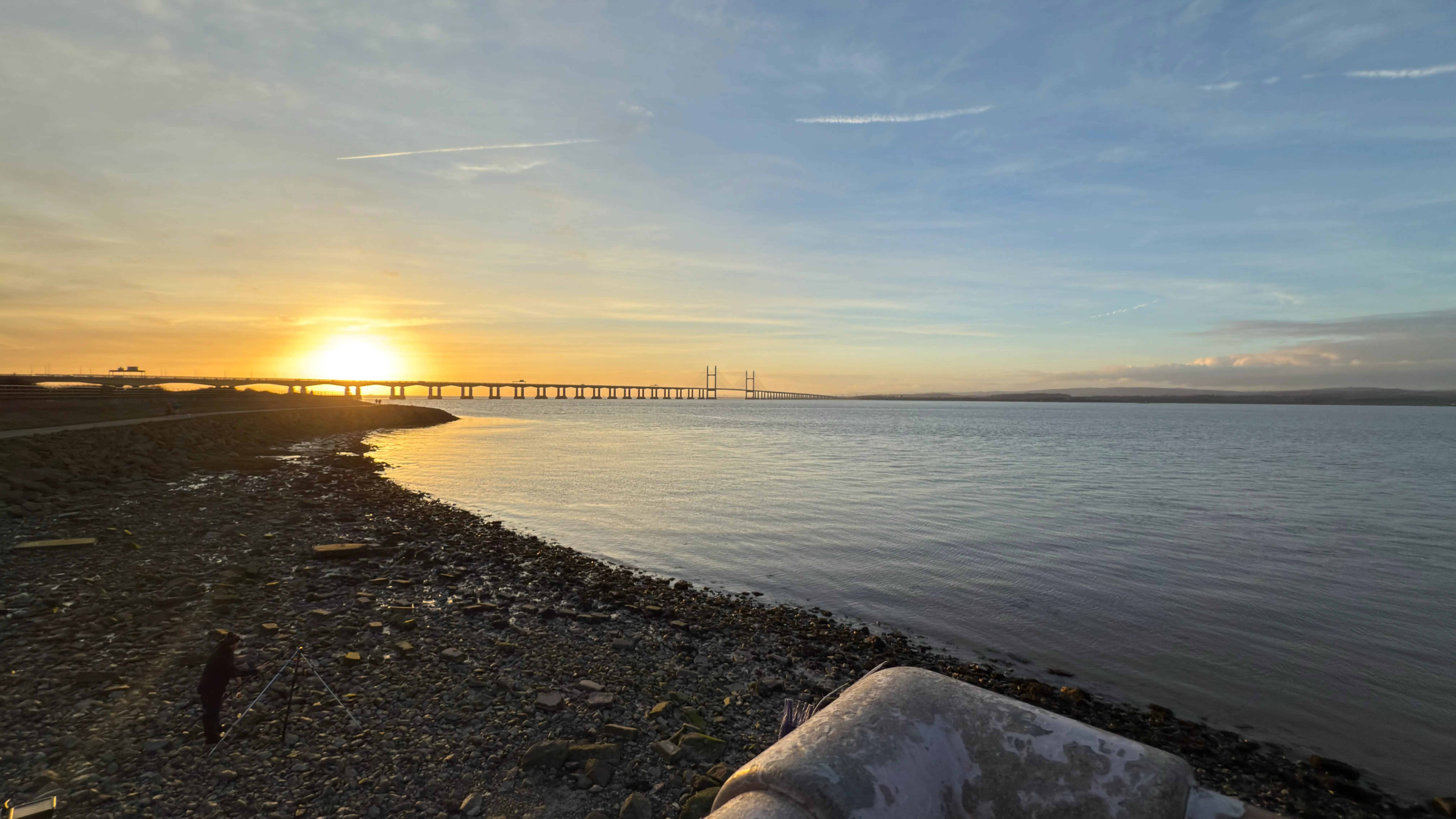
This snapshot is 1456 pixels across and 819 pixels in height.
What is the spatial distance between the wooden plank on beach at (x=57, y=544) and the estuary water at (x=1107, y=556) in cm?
997

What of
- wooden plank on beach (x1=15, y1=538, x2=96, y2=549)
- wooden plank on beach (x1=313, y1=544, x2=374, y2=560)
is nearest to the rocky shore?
wooden plank on beach (x1=313, y1=544, x2=374, y2=560)

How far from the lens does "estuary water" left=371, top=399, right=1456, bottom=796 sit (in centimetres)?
1044

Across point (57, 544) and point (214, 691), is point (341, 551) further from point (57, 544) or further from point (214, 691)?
point (214, 691)

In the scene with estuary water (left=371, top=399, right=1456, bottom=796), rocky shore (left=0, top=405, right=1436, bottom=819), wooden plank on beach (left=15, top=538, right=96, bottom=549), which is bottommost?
estuary water (left=371, top=399, right=1456, bottom=796)

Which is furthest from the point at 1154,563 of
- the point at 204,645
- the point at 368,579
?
the point at 204,645

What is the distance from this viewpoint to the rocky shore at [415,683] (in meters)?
6.17

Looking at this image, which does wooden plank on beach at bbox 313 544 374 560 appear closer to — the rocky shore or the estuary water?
the rocky shore

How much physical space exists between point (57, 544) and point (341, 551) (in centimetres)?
559

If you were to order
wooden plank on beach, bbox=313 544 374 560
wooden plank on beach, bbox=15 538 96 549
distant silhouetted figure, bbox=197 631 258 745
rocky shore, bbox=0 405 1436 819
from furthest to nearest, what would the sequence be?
1. wooden plank on beach, bbox=313 544 374 560
2. wooden plank on beach, bbox=15 538 96 549
3. distant silhouetted figure, bbox=197 631 258 745
4. rocky shore, bbox=0 405 1436 819

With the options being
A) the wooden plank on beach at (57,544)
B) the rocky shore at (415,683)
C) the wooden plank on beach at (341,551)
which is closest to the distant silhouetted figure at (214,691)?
the rocky shore at (415,683)

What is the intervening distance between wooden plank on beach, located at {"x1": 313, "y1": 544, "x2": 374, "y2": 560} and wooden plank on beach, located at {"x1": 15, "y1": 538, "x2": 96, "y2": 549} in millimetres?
4401

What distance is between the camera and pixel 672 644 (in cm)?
1044

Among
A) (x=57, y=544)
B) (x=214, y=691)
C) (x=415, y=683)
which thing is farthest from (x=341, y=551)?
(x=214, y=691)

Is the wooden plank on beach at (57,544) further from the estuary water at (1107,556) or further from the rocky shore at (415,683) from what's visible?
the estuary water at (1107,556)
